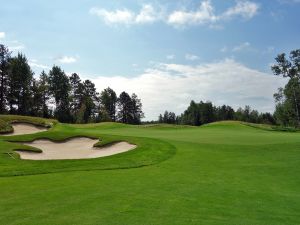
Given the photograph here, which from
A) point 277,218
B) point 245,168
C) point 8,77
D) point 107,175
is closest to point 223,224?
point 277,218

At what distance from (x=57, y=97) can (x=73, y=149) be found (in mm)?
73607

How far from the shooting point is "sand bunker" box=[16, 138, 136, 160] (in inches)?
943

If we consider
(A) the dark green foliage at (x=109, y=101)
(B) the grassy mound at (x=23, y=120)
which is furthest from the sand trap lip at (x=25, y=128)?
(A) the dark green foliage at (x=109, y=101)

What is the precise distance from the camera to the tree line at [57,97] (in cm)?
8044

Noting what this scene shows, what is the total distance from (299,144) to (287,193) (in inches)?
580

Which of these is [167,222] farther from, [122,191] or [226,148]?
[226,148]

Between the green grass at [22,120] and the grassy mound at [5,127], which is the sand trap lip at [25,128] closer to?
the grassy mound at [5,127]

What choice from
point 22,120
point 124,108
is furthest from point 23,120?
point 124,108

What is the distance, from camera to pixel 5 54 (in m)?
82.8

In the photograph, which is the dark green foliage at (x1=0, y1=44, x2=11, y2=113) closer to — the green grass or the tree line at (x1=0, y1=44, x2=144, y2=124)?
the tree line at (x1=0, y1=44, x2=144, y2=124)

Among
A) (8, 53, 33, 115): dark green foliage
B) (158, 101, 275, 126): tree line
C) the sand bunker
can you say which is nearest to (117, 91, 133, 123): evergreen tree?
(158, 101, 275, 126): tree line

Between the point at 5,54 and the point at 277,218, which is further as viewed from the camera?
the point at 5,54

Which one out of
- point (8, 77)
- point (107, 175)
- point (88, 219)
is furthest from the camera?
point (8, 77)

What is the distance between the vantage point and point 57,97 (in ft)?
321
